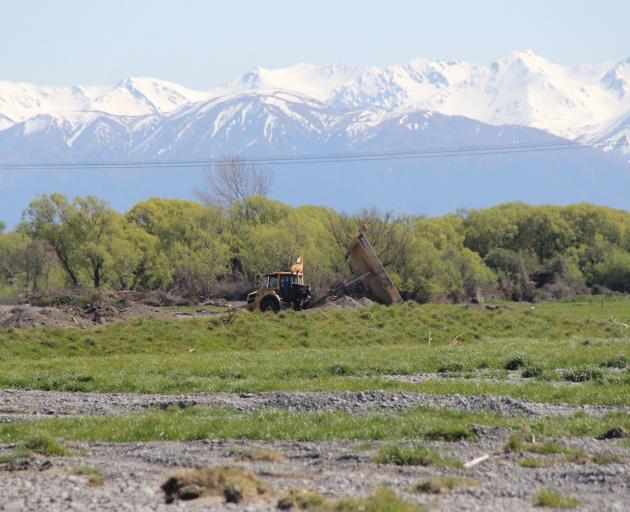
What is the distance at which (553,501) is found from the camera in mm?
13289

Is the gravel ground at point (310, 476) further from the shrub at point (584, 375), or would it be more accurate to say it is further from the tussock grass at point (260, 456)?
the shrub at point (584, 375)

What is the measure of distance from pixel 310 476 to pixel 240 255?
84.6m

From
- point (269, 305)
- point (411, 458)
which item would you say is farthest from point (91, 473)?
point (269, 305)

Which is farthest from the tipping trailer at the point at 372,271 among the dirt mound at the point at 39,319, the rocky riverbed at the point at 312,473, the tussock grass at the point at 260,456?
the tussock grass at the point at 260,456

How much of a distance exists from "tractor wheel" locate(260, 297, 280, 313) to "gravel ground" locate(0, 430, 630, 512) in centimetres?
4197

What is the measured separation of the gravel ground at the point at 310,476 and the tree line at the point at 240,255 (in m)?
68.6

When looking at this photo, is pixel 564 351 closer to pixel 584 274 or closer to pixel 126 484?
pixel 126 484

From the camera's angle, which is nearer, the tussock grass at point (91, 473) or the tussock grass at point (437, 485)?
the tussock grass at point (437, 485)

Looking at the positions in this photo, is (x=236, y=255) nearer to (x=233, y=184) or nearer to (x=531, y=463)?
(x=233, y=184)

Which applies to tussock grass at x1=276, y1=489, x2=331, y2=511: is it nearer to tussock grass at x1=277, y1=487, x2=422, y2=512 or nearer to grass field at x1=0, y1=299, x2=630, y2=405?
tussock grass at x1=277, y1=487, x2=422, y2=512

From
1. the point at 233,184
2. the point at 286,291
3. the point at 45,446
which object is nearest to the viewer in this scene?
the point at 45,446

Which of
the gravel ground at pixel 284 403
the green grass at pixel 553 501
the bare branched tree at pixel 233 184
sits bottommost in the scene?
the gravel ground at pixel 284 403

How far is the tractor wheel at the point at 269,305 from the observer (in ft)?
199

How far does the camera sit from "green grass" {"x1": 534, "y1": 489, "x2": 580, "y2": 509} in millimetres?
13203
